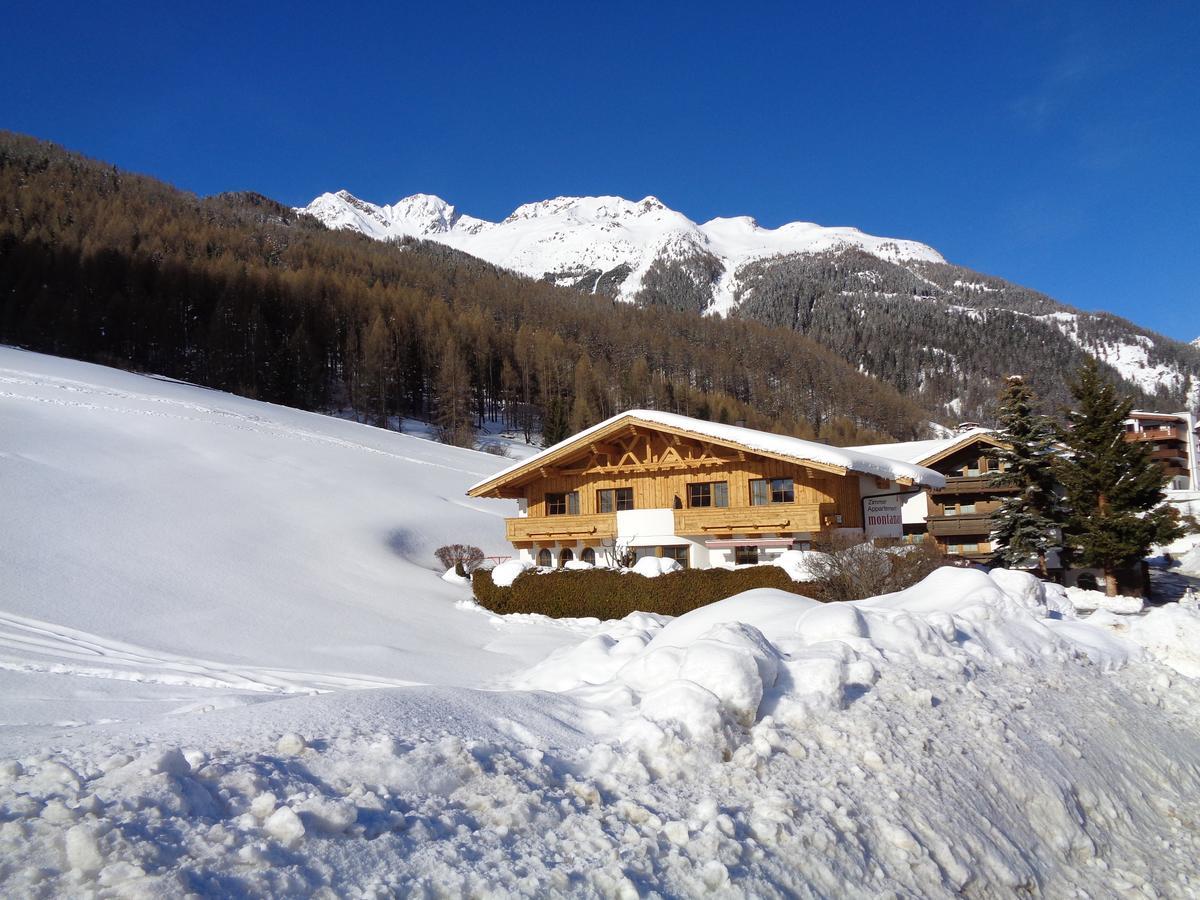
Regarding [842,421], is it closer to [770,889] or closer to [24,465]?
[24,465]

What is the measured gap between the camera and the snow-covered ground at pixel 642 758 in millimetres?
3021

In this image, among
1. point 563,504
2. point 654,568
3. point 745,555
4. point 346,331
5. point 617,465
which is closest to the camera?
point 654,568

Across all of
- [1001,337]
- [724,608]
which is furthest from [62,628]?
[1001,337]

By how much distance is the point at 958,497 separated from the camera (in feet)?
111

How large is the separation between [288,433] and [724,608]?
113 ft

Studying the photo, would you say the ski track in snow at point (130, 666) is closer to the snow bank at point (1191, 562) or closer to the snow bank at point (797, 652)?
the snow bank at point (797, 652)

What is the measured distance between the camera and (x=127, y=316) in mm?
72562

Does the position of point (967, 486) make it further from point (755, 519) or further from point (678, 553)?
point (678, 553)

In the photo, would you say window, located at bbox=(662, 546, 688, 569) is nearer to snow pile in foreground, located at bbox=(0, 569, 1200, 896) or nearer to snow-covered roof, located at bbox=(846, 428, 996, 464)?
snow-covered roof, located at bbox=(846, 428, 996, 464)

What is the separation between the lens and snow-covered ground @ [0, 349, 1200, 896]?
9.91 ft

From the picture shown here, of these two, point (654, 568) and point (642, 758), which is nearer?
point (642, 758)

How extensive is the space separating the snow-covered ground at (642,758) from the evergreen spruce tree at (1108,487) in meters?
13.3

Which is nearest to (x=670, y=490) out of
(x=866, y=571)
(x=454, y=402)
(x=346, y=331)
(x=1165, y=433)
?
(x=866, y=571)

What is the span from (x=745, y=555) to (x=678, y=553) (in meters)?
2.16
